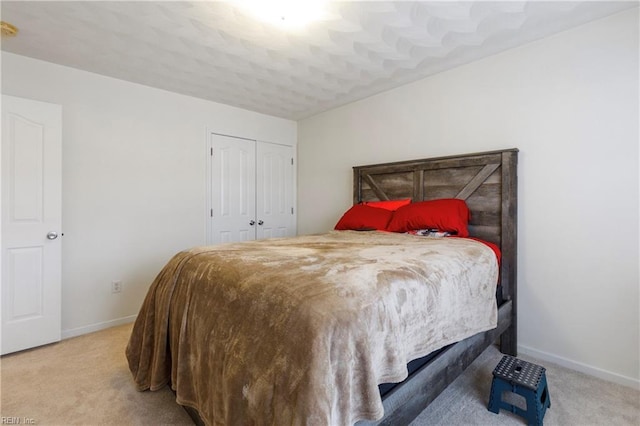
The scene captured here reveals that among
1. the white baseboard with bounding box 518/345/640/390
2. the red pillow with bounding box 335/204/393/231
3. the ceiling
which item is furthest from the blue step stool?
the ceiling

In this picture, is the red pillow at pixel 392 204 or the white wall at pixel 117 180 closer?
the white wall at pixel 117 180

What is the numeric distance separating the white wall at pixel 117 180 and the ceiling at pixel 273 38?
204 millimetres

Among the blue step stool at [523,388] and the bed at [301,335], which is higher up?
the bed at [301,335]

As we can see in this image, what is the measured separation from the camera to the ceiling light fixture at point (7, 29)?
2.11 meters

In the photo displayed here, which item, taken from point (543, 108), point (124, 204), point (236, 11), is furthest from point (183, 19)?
point (543, 108)

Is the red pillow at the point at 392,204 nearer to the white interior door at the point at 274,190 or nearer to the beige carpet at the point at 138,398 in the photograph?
the beige carpet at the point at 138,398

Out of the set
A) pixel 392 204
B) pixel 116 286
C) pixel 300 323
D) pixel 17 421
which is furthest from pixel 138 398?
pixel 392 204

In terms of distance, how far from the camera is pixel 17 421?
1.60m

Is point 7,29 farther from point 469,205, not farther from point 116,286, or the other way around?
point 469,205

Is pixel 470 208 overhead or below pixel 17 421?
overhead

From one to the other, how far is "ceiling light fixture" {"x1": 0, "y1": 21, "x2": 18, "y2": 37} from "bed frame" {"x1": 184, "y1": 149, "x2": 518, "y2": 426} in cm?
286

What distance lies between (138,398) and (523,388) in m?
2.16

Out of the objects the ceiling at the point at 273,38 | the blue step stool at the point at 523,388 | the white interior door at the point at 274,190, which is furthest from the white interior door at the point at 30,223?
the blue step stool at the point at 523,388

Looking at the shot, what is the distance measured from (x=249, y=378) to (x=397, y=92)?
3092mm
